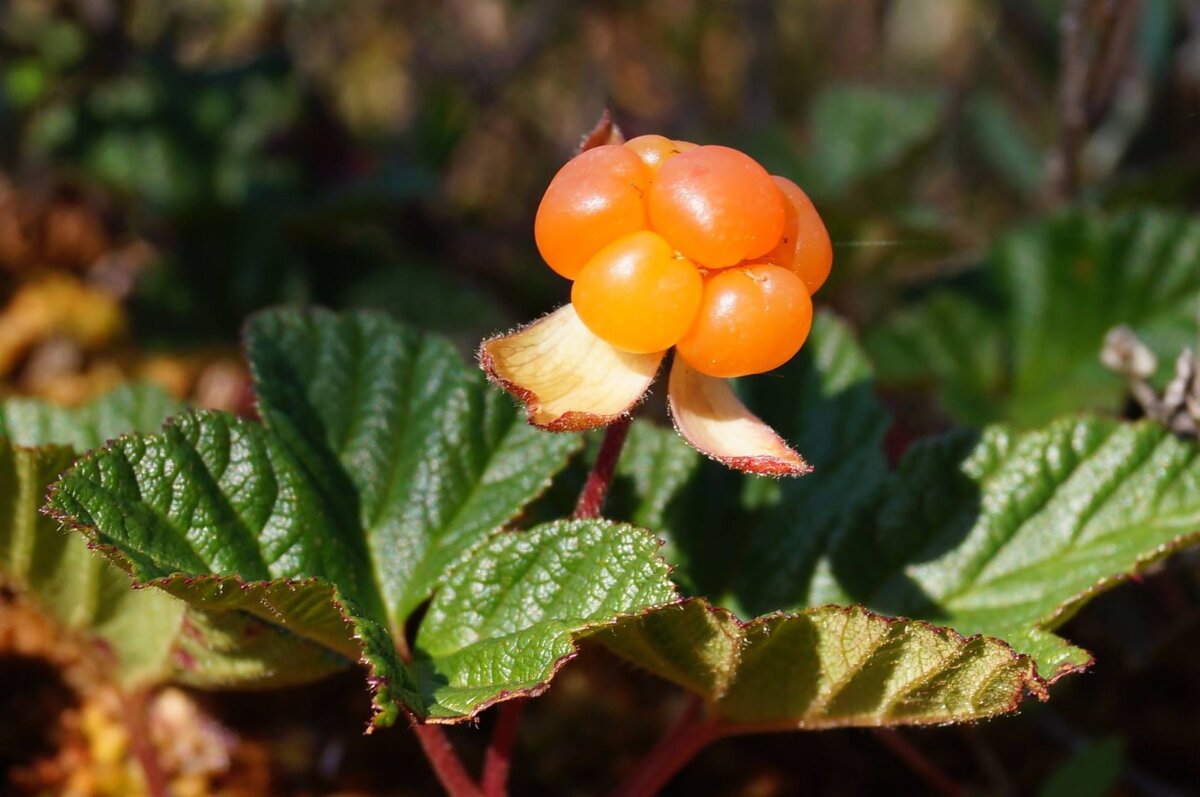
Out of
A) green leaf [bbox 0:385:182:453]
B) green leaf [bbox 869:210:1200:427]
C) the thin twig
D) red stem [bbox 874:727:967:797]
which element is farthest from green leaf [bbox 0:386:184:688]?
the thin twig

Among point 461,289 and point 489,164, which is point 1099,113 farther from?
point 489,164

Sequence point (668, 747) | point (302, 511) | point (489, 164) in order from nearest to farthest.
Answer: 1. point (302, 511)
2. point (668, 747)
3. point (489, 164)

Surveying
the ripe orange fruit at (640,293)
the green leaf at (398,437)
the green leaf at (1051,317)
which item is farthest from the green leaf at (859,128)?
the ripe orange fruit at (640,293)

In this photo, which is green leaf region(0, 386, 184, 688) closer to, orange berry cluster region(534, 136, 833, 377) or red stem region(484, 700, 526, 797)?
red stem region(484, 700, 526, 797)

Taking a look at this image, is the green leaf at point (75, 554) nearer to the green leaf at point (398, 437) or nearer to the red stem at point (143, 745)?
the red stem at point (143, 745)

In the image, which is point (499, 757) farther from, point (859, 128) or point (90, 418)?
point (859, 128)

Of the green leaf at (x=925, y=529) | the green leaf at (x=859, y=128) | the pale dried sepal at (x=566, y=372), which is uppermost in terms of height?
the pale dried sepal at (x=566, y=372)

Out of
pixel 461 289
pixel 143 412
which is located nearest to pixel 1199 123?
pixel 461 289
